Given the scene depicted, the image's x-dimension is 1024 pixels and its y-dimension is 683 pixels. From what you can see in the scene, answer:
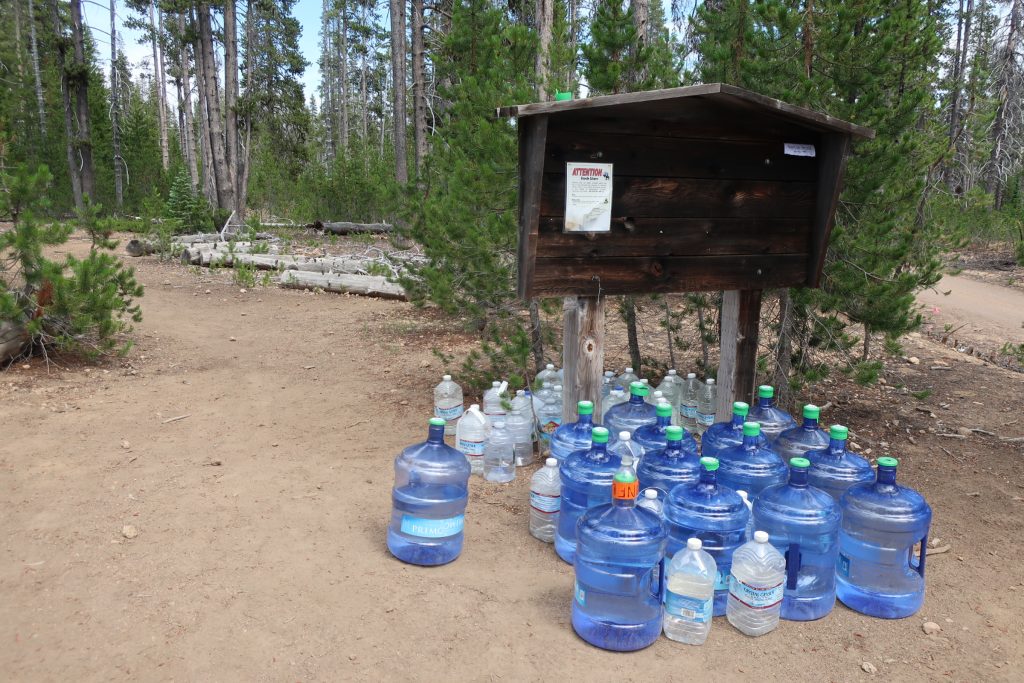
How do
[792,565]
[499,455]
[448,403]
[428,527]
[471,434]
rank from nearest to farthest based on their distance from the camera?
[792,565] < [428,527] < [471,434] < [499,455] < [448,403]

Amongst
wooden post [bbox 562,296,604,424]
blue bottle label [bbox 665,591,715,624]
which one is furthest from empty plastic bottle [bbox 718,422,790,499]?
wooden post [bbox 562,296,604,424]

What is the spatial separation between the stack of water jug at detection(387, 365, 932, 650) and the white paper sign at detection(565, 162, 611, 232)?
3.64 feet

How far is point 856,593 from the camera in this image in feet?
11.3

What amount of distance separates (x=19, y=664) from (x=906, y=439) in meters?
6.10

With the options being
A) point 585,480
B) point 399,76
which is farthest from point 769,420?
point 399,76

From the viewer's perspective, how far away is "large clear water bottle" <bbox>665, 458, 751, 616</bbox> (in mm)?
3328

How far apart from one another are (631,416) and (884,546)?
5.91 feet

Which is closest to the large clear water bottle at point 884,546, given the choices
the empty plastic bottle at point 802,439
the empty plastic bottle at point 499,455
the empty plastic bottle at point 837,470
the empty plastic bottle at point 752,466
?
the empty plastic bottle at point 837,470

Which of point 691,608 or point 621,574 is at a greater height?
point 621,574

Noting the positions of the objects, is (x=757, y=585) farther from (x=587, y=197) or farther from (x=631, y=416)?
(x=587, y=197)

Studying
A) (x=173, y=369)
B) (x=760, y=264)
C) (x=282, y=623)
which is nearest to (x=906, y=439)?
(x=760, y=264)

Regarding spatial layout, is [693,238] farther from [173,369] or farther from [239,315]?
[239,315]

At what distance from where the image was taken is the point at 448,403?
5707mm

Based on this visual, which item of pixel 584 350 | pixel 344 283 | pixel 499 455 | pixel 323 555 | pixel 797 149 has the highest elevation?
pixel 797 149
